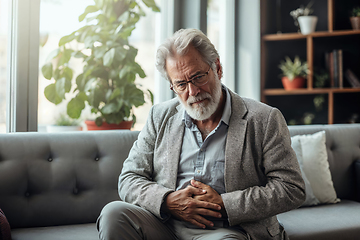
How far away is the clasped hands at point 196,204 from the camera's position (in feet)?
4.49


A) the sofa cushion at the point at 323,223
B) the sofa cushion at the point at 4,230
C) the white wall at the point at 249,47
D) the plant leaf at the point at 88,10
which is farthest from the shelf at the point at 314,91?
the sofa cushion at the point at 4,230

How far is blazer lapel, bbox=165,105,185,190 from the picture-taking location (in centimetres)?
152

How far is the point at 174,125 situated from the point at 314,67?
2.56 m

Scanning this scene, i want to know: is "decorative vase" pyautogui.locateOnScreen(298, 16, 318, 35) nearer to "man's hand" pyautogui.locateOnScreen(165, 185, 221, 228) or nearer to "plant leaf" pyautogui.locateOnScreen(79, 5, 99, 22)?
"plant leaf" pyautogui.locateOnScreen(79, 5, 99, 22)

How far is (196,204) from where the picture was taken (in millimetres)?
1383

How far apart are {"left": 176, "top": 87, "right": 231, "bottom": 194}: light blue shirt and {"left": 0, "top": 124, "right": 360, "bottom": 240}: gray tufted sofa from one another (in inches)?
19.4

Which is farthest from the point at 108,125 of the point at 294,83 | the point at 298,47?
the point at 298,47

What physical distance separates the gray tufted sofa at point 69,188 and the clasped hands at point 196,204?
0.44m

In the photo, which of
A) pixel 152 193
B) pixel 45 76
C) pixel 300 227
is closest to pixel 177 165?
pixel 152 193

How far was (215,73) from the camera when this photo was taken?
5.09ft

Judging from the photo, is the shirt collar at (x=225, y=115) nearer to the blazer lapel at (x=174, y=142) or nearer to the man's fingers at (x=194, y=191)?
the blazer lapel at (x=174, y=142)

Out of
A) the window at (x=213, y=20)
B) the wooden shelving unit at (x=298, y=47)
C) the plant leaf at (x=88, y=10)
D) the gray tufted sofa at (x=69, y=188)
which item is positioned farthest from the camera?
the wooden shelving unit at (x=298, y=47)

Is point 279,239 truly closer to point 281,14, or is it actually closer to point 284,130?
point 284,130

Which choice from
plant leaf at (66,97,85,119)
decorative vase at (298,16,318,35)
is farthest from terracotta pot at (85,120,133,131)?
decorative vase at (298,16,318,35)
